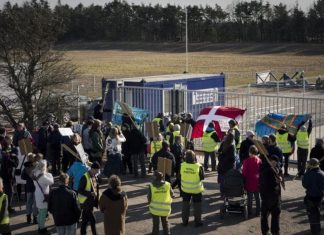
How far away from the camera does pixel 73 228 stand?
982 cm

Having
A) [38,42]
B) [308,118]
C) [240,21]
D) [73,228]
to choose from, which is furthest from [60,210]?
[240,21]

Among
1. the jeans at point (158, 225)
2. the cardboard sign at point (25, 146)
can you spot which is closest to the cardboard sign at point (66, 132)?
the cardboard sign at point (25, 146)

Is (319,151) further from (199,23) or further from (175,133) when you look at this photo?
(199,23)

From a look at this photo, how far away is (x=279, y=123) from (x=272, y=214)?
17.9 feet

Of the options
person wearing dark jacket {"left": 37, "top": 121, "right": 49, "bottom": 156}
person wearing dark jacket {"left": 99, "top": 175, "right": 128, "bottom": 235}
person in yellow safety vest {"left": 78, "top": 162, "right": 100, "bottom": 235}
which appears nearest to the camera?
person wearing dark jacket {"left": 99, "top": 175, "right": 128, "bottom": 235}

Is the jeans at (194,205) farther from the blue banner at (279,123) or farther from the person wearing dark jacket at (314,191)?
the blue banner at (279,123)

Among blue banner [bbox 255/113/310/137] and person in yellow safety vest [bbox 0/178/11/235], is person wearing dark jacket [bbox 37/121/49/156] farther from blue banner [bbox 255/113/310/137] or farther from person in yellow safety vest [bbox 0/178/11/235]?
person in yellow safety vest [bbox 0/178/11/235]

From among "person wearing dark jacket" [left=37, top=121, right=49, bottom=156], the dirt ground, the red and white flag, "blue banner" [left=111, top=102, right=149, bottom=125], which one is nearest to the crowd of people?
the red and white flag

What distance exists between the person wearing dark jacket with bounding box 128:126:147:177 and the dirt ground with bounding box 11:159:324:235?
162 centimetres

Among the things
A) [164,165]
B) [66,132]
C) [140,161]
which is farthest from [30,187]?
[140,161]

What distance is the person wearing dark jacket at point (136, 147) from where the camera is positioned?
15375 mm

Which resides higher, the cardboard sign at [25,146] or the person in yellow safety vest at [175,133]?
the cardboard sign at [25,146]

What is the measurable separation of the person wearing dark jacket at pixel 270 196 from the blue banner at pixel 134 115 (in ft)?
27.4

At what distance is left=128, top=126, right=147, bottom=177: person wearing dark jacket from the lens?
1538 cm
